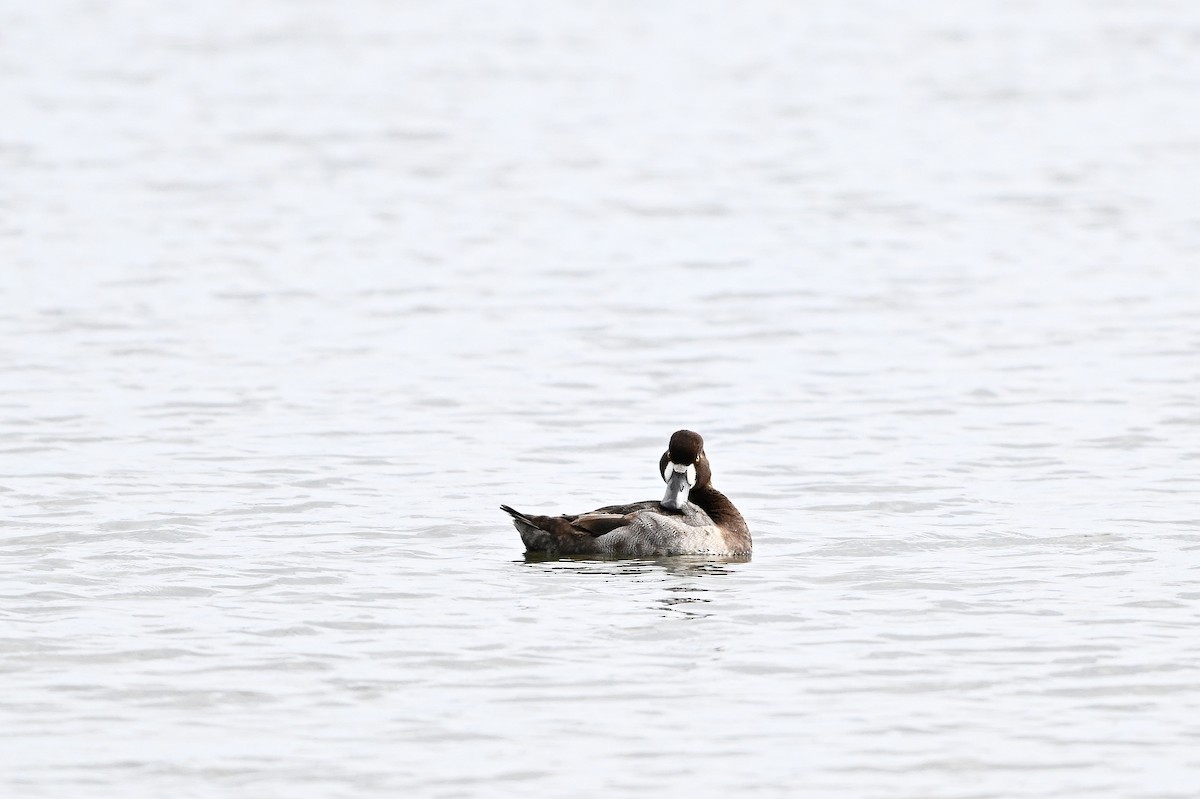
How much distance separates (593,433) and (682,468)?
3.93 meters

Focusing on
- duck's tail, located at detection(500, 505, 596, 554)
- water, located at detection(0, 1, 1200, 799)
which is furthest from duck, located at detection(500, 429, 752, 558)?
water, located at detection(0, 1, 1200, 799)

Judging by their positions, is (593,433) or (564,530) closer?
(564,530)

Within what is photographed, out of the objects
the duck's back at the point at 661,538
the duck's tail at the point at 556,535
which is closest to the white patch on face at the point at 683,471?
the duck's back at the point at 661,538

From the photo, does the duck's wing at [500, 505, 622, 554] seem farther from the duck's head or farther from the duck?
the duck's head

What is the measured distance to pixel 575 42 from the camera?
52438 millimetres

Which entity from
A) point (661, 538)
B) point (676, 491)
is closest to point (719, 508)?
point (676, 491)

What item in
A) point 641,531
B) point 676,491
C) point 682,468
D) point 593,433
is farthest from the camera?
point 593,433

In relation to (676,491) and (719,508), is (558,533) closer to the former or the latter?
(676,491)

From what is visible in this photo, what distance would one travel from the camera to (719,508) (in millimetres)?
13953

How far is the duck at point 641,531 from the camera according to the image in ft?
43.9

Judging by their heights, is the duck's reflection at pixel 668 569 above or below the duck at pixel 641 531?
below

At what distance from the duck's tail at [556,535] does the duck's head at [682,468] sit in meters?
0.72

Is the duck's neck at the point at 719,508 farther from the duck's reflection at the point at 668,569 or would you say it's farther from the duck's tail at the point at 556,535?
Answer: the duck's tail at the point at 556,535

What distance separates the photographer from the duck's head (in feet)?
45.5
